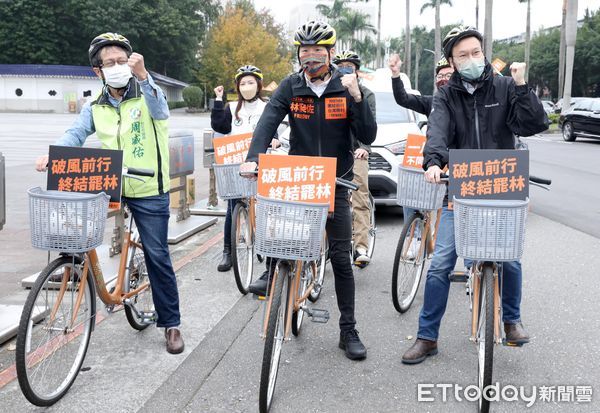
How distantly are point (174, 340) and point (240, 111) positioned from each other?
291 cm

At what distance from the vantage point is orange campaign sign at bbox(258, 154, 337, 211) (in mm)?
3695

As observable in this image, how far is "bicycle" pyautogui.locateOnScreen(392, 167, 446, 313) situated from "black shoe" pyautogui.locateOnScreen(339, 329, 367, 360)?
839mm

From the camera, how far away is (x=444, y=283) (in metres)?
4.22

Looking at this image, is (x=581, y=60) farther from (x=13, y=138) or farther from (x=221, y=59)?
(x=13, y=138)

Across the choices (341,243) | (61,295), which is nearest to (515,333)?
(341,243)

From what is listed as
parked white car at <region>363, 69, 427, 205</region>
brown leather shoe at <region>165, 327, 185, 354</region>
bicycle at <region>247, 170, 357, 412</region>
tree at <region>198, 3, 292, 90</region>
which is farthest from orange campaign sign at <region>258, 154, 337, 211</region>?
tree at <region>198, 3, 292, 90</region>

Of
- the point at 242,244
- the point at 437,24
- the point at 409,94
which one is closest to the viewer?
the point at 409,94

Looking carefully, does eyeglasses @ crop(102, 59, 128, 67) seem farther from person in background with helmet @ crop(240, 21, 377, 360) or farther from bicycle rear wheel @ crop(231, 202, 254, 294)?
bicycle rear wheel @ crop(231, 202, 254, 294)

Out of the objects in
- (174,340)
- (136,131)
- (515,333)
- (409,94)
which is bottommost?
(174,340)

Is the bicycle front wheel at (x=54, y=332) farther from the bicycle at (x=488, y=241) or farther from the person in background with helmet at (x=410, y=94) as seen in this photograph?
the person in background with helmet at (x=410, y=94)

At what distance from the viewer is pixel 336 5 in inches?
3159

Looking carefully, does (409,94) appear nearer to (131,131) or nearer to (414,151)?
(414,151)

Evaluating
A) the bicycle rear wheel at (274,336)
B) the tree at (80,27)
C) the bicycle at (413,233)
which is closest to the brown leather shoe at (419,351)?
the bicycle at (413,233)

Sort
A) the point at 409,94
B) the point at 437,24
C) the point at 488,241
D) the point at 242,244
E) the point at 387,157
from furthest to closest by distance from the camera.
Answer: the point at 437,24 < the point at 387,157 < the point at 242,244 < the point at 409,94 < the point at 488,241
